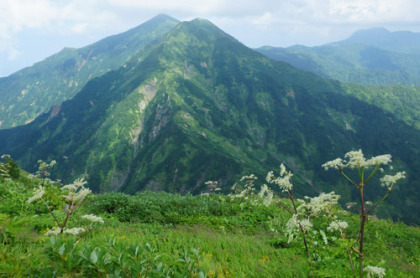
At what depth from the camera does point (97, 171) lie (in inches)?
7421

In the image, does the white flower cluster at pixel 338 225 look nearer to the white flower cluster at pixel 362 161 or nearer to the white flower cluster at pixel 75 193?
the white flower cluster at pixel 362 161

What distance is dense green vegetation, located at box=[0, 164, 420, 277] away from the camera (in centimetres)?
353

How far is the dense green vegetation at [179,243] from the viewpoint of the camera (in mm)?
3529

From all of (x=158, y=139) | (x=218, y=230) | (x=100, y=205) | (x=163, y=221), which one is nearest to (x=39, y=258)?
(x=218, y=230)

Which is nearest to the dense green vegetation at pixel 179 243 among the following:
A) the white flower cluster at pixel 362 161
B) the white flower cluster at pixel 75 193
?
the white flower cluster at pixel 75 193

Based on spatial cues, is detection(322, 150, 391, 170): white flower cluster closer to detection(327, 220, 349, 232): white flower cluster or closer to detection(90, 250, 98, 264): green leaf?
detection(327, 220, 349, 232): white flower cluster

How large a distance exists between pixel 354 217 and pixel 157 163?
540 ft

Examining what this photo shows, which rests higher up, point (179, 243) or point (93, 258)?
point (93, 258)

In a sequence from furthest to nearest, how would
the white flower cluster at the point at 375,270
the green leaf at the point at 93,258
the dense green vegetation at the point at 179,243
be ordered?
the white flower cluster at the point at 375,270 < the dense green vegetation at the point at 179,243 < the green leaf at the point at 93,258

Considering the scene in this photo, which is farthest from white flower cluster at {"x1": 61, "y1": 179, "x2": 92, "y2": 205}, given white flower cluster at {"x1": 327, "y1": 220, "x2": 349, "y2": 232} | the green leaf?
white flower cluster at {"x1": 327, "y1": 220, "x2": 349, "y2": 232}

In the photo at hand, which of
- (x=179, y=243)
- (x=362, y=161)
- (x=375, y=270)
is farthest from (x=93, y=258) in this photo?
(x=362, y=161)

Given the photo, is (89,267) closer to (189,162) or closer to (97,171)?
(189,162)

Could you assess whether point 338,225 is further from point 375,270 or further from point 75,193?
point 75,193

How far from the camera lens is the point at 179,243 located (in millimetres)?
6719
